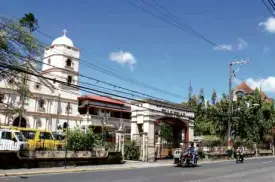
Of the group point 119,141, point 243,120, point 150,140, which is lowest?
point 119,141

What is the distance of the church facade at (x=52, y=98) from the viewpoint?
159 ft

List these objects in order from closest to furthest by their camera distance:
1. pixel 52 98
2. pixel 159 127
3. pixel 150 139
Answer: pixel 150 139, pixel 159 127, pixel 52 98

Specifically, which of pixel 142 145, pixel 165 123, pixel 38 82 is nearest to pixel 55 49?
pixel 38 82

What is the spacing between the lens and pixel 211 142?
3819 cm

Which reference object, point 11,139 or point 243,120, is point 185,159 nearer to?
point 11,139

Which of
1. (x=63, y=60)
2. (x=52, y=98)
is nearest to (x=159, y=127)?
(x=52, y=98)

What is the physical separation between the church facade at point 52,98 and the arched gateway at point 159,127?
59.3 ft

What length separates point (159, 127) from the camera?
3453 centimetres

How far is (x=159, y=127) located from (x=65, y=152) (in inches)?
568

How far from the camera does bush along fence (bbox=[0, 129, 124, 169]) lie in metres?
19.5

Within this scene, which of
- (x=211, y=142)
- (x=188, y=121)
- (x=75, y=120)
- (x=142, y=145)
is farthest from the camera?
(x=75, y=120)

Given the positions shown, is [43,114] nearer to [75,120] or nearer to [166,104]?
[75,120]

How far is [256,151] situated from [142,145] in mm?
24743

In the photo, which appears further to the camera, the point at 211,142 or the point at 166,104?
the point at 211,142
